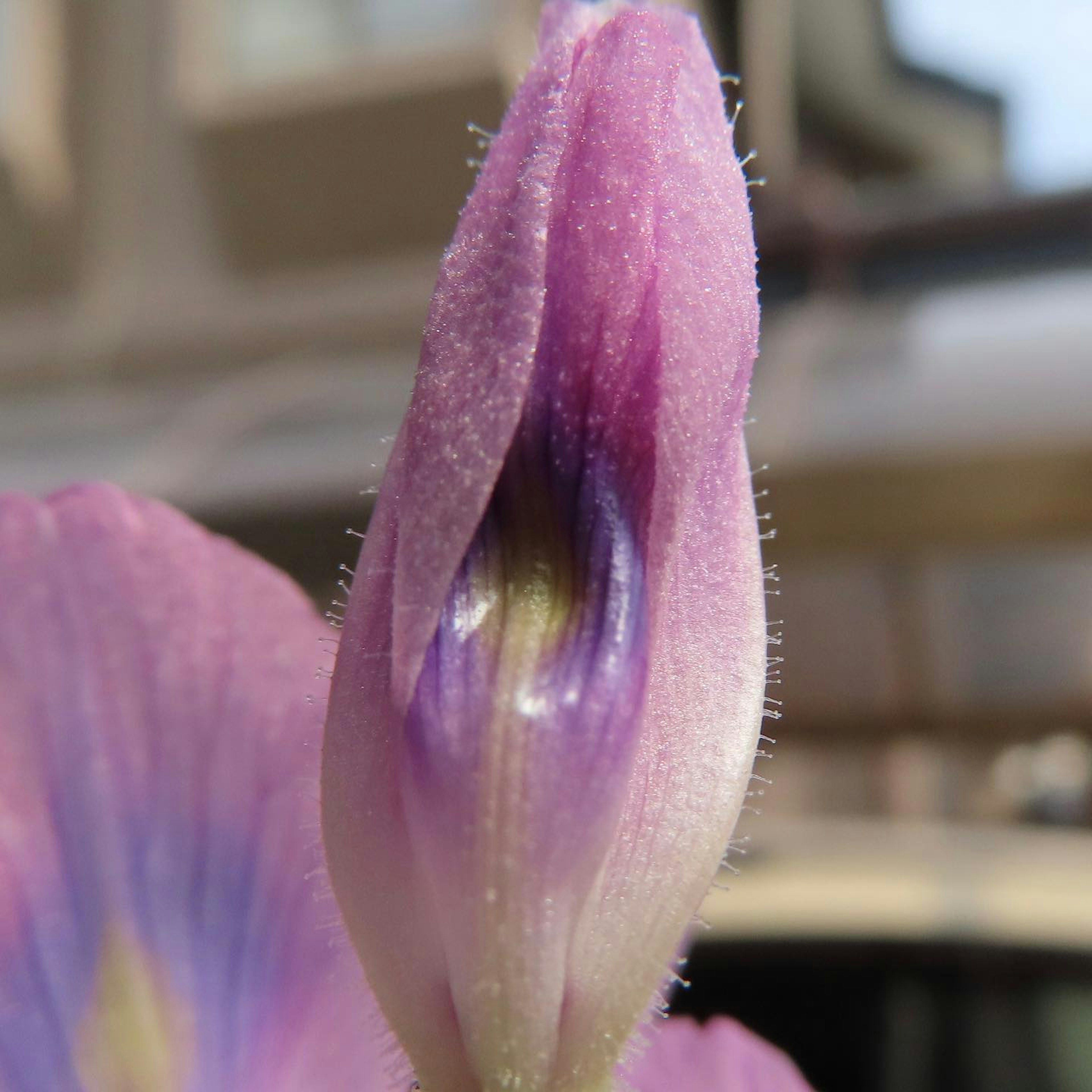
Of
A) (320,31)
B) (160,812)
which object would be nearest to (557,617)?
(160,812)

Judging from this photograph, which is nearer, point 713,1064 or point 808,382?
point 713,1064

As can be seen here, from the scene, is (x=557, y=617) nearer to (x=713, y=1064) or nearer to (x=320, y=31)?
(x=713, y=1064)

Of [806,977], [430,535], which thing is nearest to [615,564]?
[430,535]

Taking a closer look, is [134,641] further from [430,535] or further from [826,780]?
[826,780]

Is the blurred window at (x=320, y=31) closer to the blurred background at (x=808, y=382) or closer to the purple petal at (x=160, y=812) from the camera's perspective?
the blurred background at (x=808, y=382)

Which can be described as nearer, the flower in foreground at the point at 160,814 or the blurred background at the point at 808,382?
the flower in foreground at the point at 160,814

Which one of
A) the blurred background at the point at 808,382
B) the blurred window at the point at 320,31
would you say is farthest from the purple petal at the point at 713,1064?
the blurred window at the point at 320,31

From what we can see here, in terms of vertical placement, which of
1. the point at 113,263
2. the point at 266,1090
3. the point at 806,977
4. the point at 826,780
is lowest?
the point at 826,780
